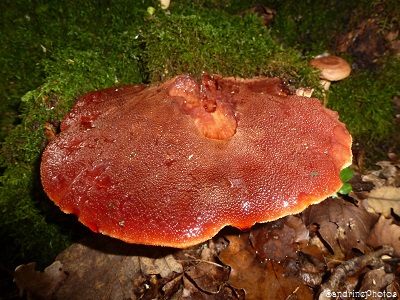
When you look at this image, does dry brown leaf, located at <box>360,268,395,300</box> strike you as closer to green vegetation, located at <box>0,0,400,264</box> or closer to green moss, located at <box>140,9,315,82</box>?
green vegetation, located at <box>0,0,400,264</box>

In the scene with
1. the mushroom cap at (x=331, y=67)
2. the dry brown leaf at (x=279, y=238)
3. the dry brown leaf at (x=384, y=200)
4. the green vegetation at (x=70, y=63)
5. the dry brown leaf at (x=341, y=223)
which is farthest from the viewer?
the mushroom cap at (x=331, y=67)

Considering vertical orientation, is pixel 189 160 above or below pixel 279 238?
above

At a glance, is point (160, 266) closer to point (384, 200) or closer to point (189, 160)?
point (189, 160)

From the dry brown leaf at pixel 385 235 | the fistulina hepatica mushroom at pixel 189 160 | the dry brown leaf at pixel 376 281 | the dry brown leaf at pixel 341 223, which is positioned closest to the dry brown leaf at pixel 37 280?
the fistulina hepatica mushroom at pixel 189 160

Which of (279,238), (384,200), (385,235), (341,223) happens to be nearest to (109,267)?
(279,238)

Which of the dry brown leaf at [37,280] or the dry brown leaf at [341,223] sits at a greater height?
the dry brown leaf at [37,280]

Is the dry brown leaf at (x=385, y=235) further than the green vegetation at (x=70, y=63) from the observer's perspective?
Yes

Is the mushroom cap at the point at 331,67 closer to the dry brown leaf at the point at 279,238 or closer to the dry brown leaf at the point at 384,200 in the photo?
the dry brown leaf at the point at 384,200
